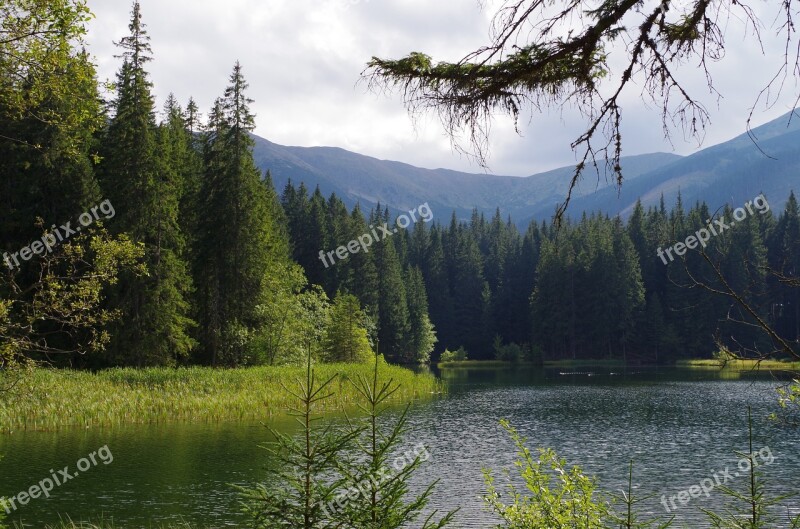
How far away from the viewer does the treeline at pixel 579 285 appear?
276ft

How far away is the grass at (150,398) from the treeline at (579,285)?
48.3 metres

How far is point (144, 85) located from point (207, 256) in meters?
11.8

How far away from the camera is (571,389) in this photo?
4841cm

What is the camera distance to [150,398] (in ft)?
90.8

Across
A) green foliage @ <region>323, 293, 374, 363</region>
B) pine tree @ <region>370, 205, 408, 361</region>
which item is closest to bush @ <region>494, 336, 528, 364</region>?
pine tree @ <region>370, 205, 408, 361</region>

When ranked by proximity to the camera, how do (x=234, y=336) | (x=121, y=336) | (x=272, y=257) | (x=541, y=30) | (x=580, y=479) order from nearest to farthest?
(x=541, y=30) < (x=580, y=479) < (x=121, y=336) < (x=234, y=336) < (x=272, y=257)

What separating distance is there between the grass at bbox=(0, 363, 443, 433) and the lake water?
5.02 ft

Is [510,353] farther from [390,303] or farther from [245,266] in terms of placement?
[245,266]

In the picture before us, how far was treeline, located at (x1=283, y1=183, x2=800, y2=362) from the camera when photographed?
84.1 meters

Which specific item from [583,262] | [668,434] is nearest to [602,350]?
[583,262]

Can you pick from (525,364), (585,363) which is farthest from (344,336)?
(585,363)

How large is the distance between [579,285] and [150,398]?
251ft

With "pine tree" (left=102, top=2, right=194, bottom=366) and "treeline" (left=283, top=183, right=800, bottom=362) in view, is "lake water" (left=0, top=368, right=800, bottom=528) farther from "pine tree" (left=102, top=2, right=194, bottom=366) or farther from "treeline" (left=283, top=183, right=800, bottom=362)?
"treeline" (left=283, top=183, right=800, bottom=362)

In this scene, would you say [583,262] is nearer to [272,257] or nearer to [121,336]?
[272,257]
